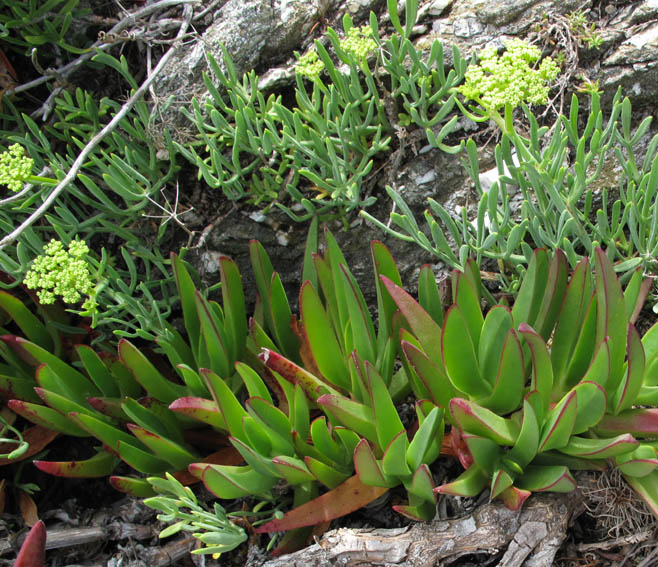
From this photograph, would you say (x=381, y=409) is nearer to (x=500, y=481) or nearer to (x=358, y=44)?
(x=500, y=481)

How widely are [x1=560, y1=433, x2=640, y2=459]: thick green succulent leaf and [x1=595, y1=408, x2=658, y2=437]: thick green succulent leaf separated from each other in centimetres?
8

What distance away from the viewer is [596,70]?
1.95 metres

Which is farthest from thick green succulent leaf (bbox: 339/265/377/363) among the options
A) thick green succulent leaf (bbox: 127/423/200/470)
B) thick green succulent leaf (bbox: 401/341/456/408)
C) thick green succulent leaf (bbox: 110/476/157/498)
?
thick green succulent leaf (bbox: 110/476/157/498)

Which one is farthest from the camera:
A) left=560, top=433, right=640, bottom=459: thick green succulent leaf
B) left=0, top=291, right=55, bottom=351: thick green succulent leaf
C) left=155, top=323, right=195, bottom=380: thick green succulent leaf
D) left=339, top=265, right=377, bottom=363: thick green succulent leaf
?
left=0, top=291, right=55, bottom=351: thick green succulent leaf

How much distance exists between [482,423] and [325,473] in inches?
17.6

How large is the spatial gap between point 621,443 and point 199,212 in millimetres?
1555

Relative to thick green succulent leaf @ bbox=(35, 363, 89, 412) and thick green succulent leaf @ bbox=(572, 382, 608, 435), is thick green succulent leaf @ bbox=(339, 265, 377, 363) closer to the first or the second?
thick green succulent leaf @ bbox=(572, 382, 608, 435)

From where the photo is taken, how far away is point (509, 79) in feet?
4.51

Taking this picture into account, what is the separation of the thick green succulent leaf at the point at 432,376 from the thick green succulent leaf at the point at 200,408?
562 millimetres

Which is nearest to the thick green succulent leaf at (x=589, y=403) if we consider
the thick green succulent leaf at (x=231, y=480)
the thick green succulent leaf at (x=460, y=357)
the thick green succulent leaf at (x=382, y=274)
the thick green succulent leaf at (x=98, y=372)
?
the thick green succulent leaf at (x=460, y=357)

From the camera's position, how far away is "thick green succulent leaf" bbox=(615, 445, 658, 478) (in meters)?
1.31

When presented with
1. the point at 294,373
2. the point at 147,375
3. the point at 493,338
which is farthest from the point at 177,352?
the point at 493,338

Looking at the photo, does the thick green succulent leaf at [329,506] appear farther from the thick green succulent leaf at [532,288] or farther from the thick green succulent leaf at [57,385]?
the thick green succulent leaf at [57,385]

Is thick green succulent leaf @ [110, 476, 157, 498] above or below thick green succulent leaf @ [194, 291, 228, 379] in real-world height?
below
